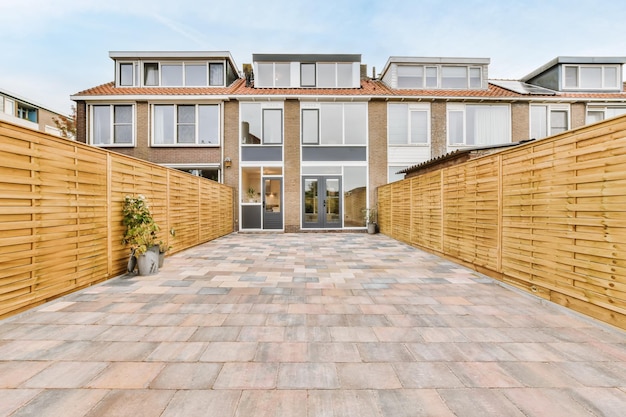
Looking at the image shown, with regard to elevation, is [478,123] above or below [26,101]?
below

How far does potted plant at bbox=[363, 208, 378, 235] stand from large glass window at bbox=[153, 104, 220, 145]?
8322 millimetres

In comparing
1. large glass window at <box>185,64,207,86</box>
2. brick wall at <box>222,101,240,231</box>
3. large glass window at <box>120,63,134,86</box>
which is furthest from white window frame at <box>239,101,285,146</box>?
large glass window at <box>120,63,134,86</box>

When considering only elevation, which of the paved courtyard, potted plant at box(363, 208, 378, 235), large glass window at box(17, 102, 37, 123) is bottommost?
the paved courtyard

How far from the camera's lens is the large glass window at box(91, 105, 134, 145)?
1402 centimetres

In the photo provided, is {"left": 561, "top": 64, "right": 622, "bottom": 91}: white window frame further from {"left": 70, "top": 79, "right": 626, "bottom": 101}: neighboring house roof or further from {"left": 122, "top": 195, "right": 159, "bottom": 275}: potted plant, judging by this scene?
{"left": 122, "top": 195, "right": 159, "bottom": 275}: potted plant

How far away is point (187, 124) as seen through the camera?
1408cm

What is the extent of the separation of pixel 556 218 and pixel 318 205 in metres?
10.6

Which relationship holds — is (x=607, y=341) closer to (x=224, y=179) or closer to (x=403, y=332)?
(x=403, y=332)

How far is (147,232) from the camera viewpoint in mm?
5559

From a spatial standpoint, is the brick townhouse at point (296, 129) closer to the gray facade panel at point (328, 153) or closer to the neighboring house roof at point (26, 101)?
the gray facade panel at point (328, 153)

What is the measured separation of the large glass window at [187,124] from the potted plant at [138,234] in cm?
918

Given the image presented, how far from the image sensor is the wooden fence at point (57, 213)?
3328 mm

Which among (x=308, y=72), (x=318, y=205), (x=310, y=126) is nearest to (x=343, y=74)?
(x=308, y=72)

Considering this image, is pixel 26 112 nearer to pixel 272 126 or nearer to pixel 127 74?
pixel 127 74
